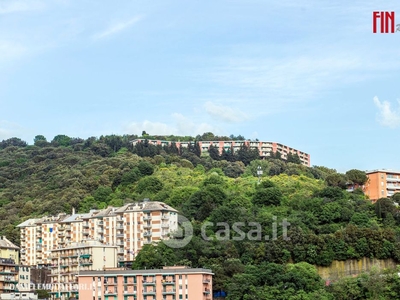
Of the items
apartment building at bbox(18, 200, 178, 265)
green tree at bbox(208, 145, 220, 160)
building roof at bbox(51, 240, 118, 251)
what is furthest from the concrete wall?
green tree at bbox(208, 145, 220, 160)

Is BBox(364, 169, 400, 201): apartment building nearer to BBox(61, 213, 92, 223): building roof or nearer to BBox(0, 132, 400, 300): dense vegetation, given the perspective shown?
BBox(0, 132, 400, 300): dense vegetation

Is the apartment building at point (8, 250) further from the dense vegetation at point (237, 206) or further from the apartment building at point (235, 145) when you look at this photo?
the apartment building at point (235, 145)

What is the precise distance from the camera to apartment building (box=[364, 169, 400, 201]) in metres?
94.0

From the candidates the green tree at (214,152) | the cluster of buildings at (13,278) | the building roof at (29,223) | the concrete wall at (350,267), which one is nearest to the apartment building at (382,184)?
the concrete wall at (350,267)

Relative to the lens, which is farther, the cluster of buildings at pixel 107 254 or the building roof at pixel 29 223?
the building roof at pixel 29 223

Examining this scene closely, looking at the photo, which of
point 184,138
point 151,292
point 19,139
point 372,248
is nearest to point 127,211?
point 151,292

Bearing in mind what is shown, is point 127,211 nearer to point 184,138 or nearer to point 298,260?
point 298,260

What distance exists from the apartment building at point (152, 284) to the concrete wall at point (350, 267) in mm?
9806

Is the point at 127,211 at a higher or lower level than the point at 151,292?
higher

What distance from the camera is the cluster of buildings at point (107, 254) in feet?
225

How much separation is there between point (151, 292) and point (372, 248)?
60.8 ft

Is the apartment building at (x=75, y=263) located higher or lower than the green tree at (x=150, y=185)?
lower

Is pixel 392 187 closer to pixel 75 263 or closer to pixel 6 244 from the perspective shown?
pixel 75 263

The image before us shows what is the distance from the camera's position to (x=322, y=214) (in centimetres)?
7825
